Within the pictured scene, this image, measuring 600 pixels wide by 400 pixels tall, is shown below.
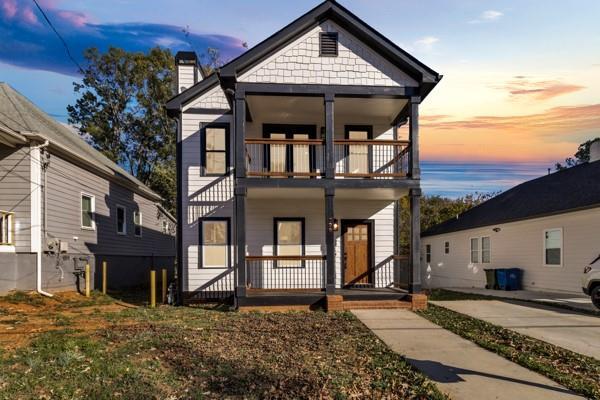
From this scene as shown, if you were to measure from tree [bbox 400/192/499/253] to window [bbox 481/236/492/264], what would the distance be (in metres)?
9.70

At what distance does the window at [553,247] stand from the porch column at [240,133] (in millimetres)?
11099

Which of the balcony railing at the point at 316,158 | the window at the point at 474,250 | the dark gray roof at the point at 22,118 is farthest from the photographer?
the window at the point at 474,250

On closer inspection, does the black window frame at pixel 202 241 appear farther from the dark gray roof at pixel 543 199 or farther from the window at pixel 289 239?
the dark gray roof at pixel 543 199

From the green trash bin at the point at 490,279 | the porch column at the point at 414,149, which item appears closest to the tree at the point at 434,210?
the green trash bin at the point at 490,279

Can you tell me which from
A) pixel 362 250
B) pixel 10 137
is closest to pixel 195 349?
pixel 362 250

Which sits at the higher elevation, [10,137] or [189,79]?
[189,79]

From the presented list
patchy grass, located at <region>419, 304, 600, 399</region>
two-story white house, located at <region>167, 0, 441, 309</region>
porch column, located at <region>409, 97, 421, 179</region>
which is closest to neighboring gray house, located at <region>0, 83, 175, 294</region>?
two-story white house, located at <region>167, 0, 441, 309</region>

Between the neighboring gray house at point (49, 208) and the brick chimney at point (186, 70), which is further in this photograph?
the brick chimney at point (186, 70)

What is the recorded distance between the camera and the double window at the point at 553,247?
14477 millimetres

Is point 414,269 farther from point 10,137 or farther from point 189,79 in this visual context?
point 10,137

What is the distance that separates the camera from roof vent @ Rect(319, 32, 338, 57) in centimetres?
1162

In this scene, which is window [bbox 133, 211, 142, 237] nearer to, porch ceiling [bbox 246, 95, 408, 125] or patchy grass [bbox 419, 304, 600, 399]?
porch ceiling [bbox 246, 95, 408, 125]

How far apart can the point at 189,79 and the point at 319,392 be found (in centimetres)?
1219

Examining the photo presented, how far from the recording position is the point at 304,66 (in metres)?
11.5
